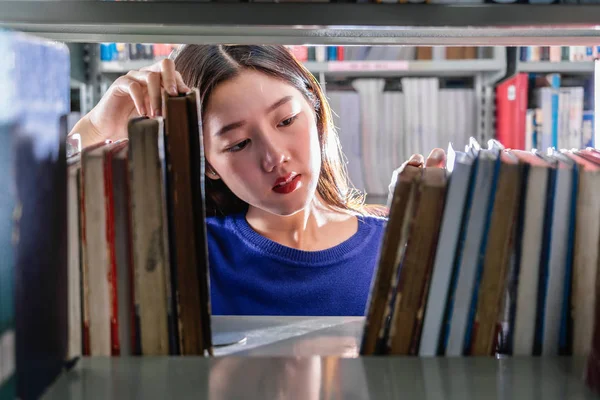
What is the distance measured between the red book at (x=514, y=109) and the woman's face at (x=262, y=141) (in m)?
1.38

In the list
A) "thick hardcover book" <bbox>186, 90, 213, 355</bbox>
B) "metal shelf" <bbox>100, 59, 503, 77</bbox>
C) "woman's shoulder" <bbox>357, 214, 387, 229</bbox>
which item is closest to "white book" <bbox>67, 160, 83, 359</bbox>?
"thick hardcover book" <bbox>186, 90, 213, 355</bbox>

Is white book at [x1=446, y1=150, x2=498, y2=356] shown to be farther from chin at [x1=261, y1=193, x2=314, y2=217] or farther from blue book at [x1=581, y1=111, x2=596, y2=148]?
blue book at [x1=581, y1=111, x2=596, y2=148]

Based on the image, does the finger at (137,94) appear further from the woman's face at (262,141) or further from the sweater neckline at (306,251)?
the sweater neckline at (306,251)

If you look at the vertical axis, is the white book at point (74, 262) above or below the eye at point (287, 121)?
below

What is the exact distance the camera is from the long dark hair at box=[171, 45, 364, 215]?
43.1 inches

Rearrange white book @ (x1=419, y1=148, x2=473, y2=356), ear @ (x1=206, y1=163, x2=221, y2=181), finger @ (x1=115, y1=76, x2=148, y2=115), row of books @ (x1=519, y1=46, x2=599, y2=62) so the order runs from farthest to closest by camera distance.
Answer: row of books @ (x1=519, y1=46, x2=599, y2=62)
ear @ (x1=206, y1=163, x2=221, y2=181)
finger @ (x1=115, y1=76, x2=148, y2=115)
white book @ (x1=419, y1=148, x2=473, y2=356)

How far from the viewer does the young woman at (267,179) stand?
1.05 meters

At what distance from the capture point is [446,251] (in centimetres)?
57

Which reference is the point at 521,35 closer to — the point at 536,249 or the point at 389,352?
the point at 536,249

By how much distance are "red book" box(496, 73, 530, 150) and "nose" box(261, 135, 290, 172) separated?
149 cm

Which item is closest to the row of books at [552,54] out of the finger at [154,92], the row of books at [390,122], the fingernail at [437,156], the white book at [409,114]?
the row of books at [390,122]

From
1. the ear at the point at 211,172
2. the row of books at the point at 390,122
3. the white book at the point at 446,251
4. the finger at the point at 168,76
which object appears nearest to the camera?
the white book at the point at 446,251

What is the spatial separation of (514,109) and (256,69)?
1.45 metres

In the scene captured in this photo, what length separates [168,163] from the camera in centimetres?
57
